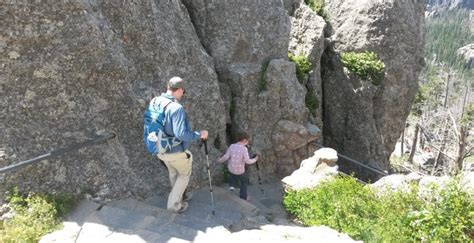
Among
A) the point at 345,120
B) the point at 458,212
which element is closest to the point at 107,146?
the point at 458,212

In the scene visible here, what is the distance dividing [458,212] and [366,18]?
11.9 meters

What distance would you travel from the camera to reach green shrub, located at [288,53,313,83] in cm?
1472

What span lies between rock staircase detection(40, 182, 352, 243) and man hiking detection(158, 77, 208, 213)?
37 centimetres

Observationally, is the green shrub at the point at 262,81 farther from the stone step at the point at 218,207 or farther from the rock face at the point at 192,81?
the stone step at the point at 218,207

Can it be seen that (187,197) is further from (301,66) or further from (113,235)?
(301,66)

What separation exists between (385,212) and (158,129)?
4328mm

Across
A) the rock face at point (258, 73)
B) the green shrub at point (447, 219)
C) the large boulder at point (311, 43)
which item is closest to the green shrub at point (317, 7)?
the large boulder at point (311, 43)

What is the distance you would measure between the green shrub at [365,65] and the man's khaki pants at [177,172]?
10571 mm

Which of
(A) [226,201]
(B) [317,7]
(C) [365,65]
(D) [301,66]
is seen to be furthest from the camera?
(B) [317,7]

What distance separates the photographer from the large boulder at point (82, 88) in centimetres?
745

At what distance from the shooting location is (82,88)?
8227 mm

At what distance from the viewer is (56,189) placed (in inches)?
296

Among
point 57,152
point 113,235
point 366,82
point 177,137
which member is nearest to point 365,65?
point 366,82

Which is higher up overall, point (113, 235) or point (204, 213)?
point (113, 235)
